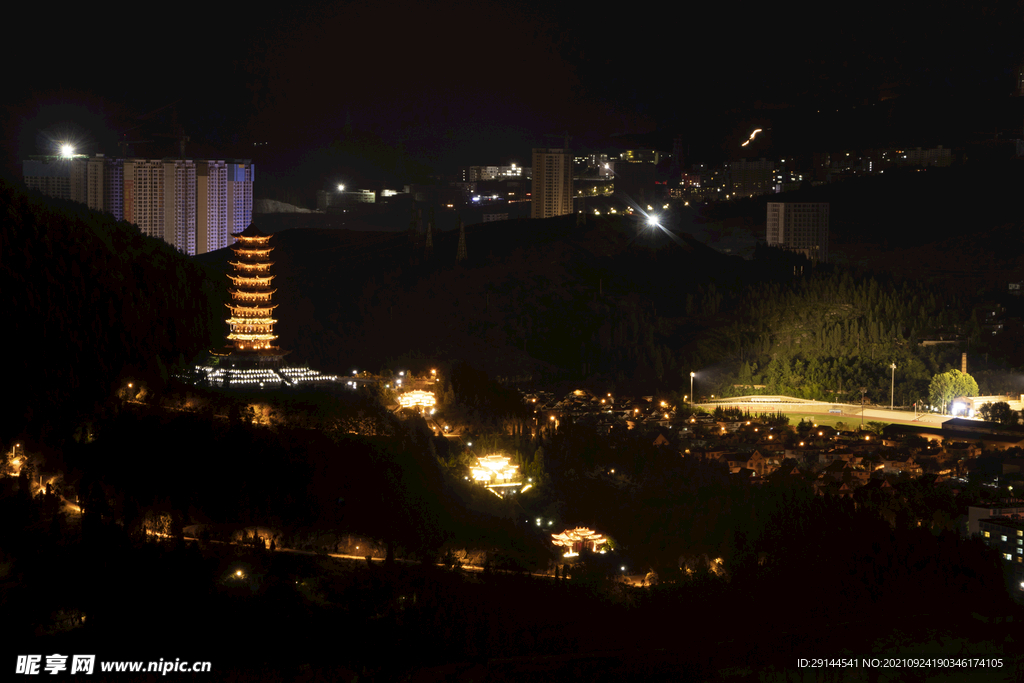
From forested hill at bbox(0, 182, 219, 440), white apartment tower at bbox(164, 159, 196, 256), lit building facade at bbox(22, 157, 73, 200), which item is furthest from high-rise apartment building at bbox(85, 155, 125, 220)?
forested hill at bbox(0, 182, 219, 440)

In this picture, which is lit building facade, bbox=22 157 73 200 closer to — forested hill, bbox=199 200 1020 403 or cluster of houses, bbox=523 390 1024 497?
forested hill, bbox=199 200 1020 403

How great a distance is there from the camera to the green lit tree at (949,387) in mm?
13273

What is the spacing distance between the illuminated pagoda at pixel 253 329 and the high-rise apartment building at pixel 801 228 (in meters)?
11.2

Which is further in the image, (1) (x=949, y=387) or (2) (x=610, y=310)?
(2) (x=610, y=310)

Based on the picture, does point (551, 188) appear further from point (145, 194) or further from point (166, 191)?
point (145, 194)

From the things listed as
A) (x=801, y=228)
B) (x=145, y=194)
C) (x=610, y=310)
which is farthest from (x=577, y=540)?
(x=801, y=228)

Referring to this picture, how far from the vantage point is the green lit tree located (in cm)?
1327

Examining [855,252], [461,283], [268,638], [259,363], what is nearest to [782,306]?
[855,252]

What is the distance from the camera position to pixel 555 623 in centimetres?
691

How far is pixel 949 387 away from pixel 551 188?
27.3 ft

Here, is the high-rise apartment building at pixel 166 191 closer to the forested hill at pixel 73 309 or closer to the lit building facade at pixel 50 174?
the lit building facade at pixel 50 174

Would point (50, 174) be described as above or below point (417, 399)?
above

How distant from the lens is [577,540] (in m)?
7.87

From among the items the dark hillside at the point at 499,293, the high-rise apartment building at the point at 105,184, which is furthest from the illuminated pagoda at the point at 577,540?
the high-rise apartment building at the point at 105,184
